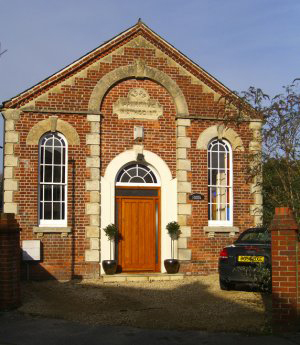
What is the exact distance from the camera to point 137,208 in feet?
53.7

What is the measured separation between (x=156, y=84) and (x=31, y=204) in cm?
495

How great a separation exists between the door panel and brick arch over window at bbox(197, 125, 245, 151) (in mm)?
2179

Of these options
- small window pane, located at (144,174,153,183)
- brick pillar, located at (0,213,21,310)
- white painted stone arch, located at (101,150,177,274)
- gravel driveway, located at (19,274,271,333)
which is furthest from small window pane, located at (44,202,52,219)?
brick pillar, located at (0,213,21,310)

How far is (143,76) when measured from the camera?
16.5m

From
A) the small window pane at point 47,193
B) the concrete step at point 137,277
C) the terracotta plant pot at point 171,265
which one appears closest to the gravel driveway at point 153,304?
the concrete step at point 137,277

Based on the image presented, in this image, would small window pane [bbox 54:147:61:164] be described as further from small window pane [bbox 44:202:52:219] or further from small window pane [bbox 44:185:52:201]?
small window pane [bbox 44:202:52:219]

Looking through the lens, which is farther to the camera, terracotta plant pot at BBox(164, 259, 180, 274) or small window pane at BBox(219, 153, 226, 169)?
small window pane at BBox(219, 153, 226, 169)

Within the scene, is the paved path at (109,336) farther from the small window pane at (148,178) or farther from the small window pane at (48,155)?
the small window pane at (148,178)

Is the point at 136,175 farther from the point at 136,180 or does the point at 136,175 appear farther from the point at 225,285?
the point at 225,285

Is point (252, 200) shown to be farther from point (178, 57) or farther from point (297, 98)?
point (297, 98)

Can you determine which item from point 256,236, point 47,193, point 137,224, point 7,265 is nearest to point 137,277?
point 137,224

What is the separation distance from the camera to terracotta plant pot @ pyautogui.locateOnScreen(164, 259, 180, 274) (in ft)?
51.6

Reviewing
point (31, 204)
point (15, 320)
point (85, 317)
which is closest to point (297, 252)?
point (85, 317)

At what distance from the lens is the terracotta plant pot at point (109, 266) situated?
15.4 meters
